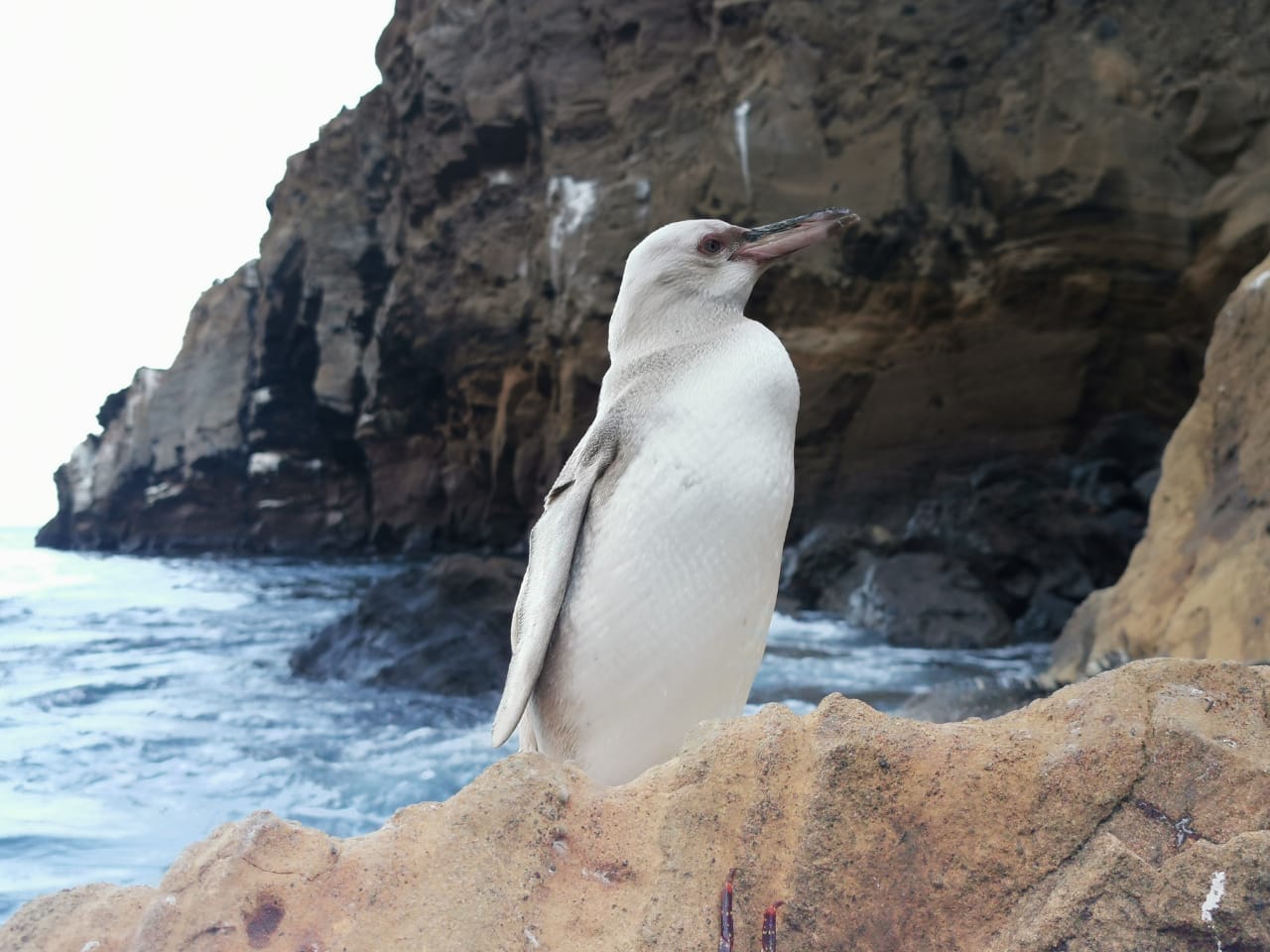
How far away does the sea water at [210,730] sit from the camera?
12.3ft

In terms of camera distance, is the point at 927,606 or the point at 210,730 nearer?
the point at 210,730

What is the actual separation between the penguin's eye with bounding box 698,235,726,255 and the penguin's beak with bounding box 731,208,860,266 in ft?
0.10

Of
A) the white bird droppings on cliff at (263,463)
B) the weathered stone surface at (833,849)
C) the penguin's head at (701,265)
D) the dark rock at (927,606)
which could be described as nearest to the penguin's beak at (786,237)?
the penguin's head at (701,265)

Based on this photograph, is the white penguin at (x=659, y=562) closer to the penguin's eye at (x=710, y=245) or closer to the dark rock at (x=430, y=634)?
the penguin's eye at (x=710, y=245)

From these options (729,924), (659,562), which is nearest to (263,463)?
(659,562)

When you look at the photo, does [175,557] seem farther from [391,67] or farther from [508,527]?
[391,67]

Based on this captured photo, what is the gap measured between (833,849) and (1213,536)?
11.5ft

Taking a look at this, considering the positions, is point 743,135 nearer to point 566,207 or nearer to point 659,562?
point 566,207

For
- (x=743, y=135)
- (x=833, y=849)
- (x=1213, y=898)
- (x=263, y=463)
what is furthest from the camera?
(x=263, y=463)

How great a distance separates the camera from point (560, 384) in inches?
559

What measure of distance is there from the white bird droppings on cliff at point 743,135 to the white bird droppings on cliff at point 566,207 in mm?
2378

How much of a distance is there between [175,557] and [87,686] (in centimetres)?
1778

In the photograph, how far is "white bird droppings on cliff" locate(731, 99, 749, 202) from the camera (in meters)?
11.4

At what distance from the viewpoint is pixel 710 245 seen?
Answer: 1.92 metres
